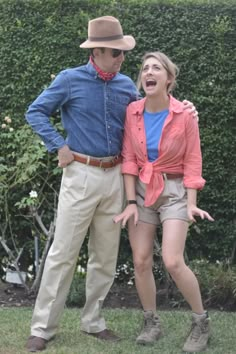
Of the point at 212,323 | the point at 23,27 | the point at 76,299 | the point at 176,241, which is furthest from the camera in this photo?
the point at 23,27

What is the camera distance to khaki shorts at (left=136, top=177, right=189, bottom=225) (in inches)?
188

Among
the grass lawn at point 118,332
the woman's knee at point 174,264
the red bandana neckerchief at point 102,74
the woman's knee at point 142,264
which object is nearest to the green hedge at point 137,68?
the grass lawn at point 118,332

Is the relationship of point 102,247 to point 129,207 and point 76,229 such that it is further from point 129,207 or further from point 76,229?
point 129,207

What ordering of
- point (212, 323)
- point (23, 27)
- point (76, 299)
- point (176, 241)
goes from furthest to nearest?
point (23, 27), point (76, 299), point (212, 323), point (176, 241)

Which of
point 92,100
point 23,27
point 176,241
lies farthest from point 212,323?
point 23,27

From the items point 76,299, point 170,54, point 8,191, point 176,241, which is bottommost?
point 76,299

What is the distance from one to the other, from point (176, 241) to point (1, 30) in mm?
3157

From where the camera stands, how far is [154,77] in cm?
477

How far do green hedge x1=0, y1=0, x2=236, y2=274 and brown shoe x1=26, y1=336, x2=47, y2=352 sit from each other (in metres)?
1.97

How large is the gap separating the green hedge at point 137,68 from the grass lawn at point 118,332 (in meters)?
1.06

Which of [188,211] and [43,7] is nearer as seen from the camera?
[188,211]

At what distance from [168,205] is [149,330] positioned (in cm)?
91

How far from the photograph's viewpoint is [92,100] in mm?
4824

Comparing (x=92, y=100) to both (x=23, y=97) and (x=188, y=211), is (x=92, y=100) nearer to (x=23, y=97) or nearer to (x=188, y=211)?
(x=188, y=211)
